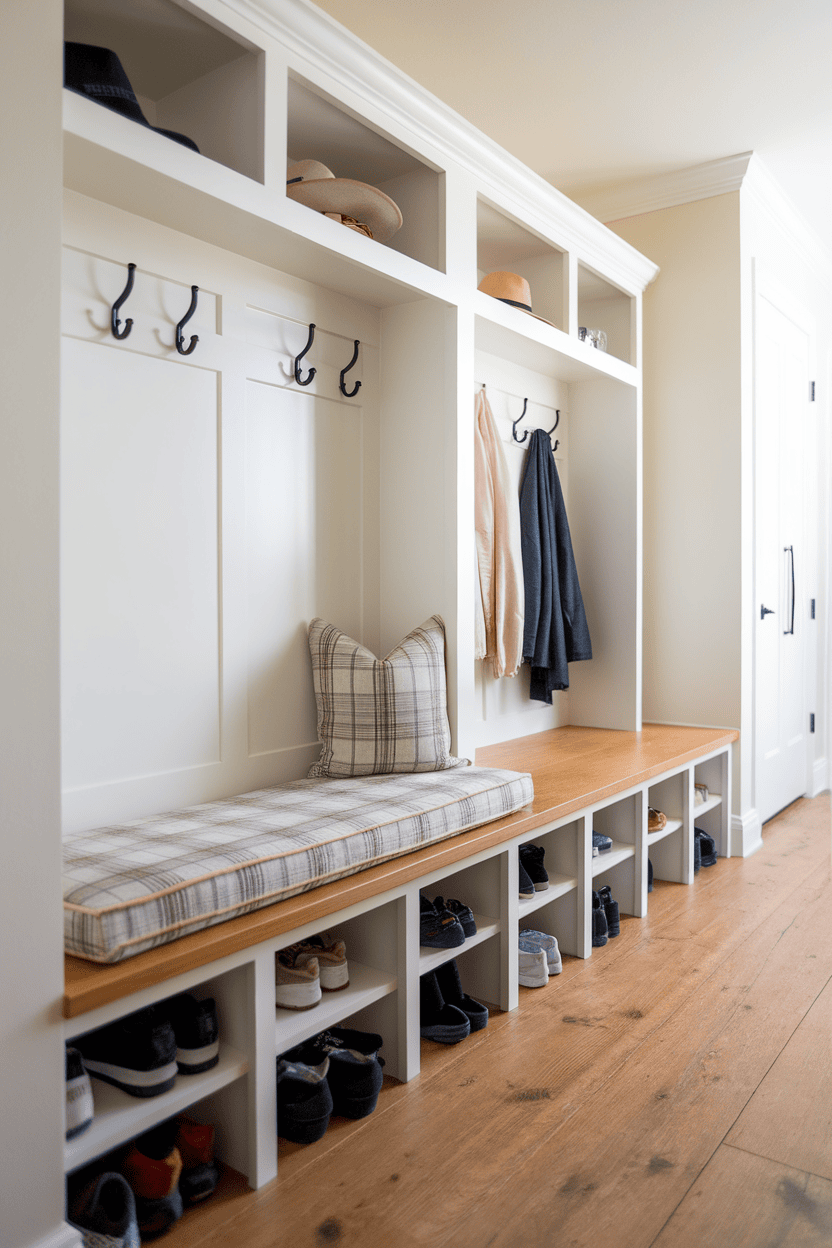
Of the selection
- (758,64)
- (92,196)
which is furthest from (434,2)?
(92,196)

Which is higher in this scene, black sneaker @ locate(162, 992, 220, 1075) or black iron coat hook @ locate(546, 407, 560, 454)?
black iron coat hook @ locate(546, 407, 560, 454)

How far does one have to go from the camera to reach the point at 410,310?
94.8 inches

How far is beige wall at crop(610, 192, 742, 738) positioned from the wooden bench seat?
0.21 meters

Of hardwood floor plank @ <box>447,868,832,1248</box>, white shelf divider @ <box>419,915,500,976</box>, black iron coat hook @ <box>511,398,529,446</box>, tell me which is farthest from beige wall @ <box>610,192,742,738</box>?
white shelf divider @ <box>419,915,500,976</box>

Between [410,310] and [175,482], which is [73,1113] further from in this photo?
[410,310]

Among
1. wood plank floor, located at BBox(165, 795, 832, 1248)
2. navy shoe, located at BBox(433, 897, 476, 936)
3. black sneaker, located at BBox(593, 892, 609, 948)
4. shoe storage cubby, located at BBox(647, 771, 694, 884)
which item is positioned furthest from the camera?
shoe storage cubby, located at BBox(647, 771, 694, 884)

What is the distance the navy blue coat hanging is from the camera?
3041mm

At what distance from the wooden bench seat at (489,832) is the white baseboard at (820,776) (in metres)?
1.26

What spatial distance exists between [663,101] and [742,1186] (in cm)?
300

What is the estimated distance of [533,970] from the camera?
87.6 inches

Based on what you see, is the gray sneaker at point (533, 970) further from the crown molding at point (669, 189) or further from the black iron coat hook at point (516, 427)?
the crown molding at point (669, 189)

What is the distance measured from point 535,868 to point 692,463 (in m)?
1.90

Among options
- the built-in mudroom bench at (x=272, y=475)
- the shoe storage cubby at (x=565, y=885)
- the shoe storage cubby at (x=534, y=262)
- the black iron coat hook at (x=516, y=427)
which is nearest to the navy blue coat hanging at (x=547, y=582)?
the black iron coat hook at (x=516, y=427)

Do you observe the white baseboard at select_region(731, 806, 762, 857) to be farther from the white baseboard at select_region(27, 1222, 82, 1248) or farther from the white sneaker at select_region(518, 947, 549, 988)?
the white baseboard at select_region(27, 1222, 82, 1248)
